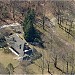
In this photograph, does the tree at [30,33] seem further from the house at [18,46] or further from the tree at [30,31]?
the house at [18,46]

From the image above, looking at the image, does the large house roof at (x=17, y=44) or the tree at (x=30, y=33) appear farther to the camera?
the tree at (x=30, y=33)

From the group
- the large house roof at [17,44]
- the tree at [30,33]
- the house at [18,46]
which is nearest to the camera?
the house at [18,46]

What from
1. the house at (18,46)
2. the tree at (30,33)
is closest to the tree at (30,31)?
the tree at (30,33)

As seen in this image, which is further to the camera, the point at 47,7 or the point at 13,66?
the point at 47,7

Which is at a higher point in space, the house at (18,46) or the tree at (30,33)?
the tree at (30,33)

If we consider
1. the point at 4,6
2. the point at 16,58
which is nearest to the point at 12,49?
the point at 16,58

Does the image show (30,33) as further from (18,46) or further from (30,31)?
(18,46)

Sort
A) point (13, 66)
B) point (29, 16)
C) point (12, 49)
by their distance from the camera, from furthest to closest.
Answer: point (29, 16) → point (12, 49) → point (13, 66)

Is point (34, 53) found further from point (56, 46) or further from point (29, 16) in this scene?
point (29, 16)

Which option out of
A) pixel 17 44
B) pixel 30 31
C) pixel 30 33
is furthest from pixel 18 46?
pixel 30 31
